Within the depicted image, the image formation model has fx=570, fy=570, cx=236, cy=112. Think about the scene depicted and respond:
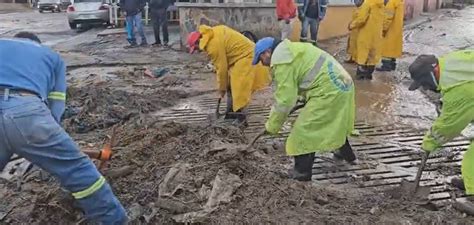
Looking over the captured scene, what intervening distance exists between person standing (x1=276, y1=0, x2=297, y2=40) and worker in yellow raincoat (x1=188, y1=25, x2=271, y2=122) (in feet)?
20.7

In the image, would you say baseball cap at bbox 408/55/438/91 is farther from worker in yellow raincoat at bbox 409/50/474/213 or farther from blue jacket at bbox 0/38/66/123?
blue jacket at bbox 0/38/66/123

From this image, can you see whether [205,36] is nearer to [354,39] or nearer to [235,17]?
[354,39]

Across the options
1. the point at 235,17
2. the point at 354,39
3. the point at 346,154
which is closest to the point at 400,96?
the point at 354,39

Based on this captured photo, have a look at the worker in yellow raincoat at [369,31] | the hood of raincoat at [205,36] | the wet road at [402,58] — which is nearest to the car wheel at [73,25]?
the wet road at [402,58]

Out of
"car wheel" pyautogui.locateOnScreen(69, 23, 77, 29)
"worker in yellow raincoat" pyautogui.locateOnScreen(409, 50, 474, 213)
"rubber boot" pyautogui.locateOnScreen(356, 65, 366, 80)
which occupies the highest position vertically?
"worker in yellow raincoat" pyautogui.locateOnScreen(409, 50, 474, 213)

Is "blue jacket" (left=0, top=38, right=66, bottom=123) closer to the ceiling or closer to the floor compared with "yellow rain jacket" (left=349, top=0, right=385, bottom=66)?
closer to the ceiling

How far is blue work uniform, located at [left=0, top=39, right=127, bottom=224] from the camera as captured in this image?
127 inches

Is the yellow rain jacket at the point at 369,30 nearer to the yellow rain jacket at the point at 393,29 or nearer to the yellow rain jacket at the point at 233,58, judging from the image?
the yellow rain jacket at the point at 393,29

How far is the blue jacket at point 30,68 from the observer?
3.31 m

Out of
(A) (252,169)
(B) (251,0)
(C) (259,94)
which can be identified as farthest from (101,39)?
(A) (252,169)

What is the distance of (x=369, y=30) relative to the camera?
9422 mm

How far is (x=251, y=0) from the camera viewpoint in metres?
14.4

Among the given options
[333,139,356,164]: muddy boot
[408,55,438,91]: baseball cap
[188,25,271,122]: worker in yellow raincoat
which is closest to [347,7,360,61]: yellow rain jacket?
[188,25,271,122]: worker in yellow raincoat

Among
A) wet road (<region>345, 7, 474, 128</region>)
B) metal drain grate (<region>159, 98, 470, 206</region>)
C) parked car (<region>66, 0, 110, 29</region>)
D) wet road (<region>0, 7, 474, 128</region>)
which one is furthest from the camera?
parked car (<region>66, 0, 110, 29</region>)
